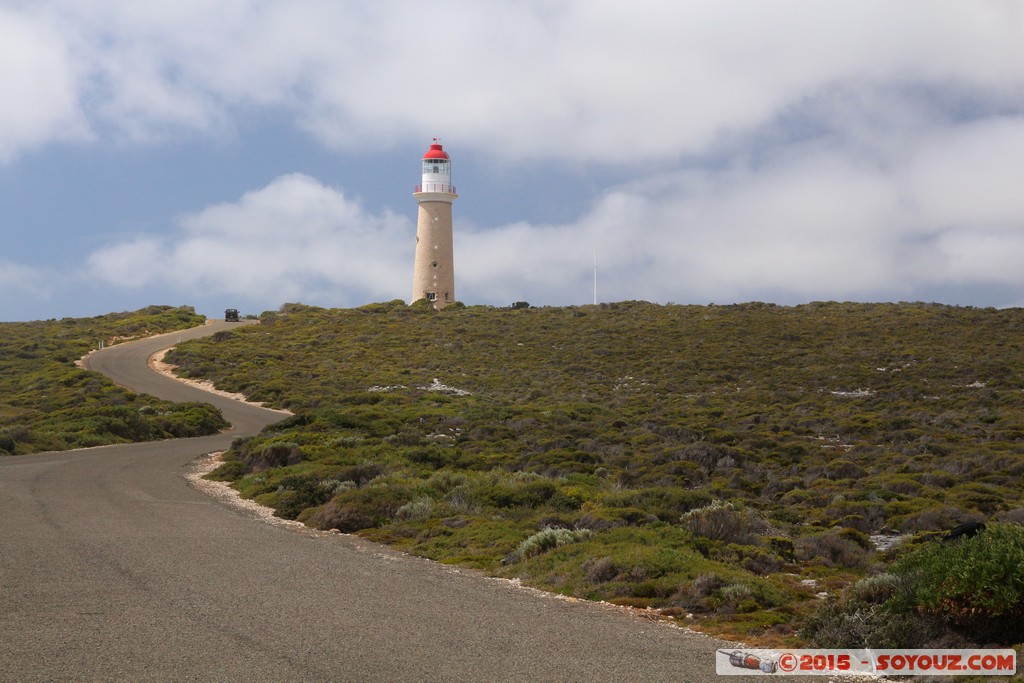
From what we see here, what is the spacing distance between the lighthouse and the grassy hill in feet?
14.5

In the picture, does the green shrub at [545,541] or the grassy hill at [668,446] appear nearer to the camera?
the grassy hill at [668,446]

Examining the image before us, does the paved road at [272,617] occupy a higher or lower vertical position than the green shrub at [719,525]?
lower

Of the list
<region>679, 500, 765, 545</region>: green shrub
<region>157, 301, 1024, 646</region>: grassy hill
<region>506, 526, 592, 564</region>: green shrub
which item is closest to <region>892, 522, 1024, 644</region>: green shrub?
<region>157, 301, 1024, 646</region>: grassy hill

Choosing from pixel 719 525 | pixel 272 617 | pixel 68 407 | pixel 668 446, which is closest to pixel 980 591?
pixel 719 525

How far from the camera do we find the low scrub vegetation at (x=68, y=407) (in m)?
30.6

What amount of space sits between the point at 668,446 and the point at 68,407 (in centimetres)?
2466

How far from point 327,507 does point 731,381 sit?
34.2 meters

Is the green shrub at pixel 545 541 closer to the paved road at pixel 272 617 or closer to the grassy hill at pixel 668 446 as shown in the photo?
the grassy hill at pixel 668 446

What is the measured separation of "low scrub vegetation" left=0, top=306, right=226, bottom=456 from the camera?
30.6 m

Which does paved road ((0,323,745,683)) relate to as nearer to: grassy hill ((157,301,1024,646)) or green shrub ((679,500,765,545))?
grassy hill ((157,301,1024,646))

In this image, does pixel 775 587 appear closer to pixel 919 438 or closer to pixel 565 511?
pixel 565 511

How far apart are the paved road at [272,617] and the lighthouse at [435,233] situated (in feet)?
183

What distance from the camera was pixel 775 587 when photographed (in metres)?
10.3

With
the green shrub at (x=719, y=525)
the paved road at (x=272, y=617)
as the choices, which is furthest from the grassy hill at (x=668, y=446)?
the paved road at (x=272, y=617)
